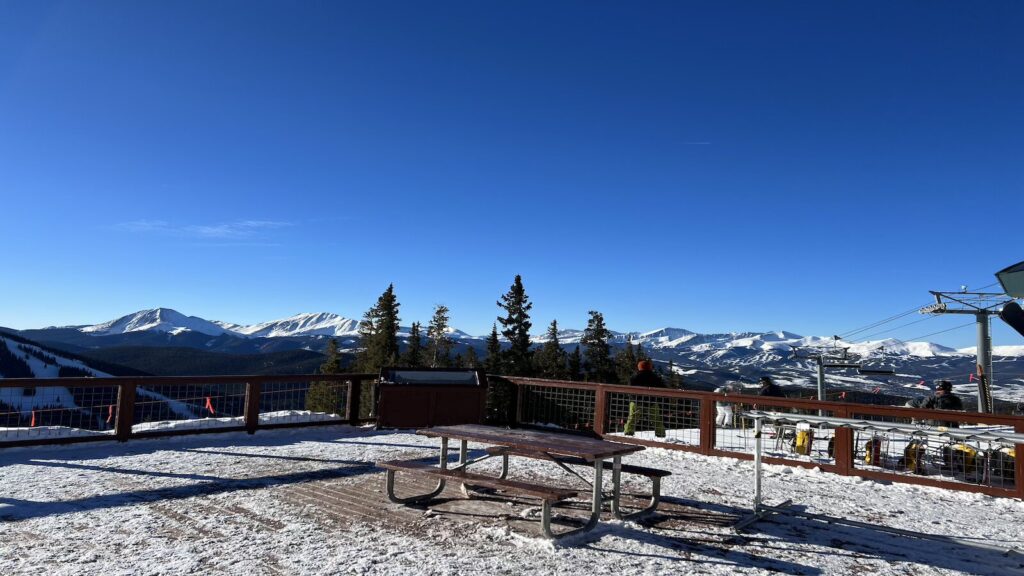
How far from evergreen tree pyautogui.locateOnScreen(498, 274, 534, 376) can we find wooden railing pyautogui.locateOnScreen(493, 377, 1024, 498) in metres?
32.3

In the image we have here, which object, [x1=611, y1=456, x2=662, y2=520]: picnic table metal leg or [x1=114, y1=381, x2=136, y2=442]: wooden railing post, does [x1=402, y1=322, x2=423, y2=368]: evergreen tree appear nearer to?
[x1=114, y1=381, x2=136, y2=442]: wooden railing post

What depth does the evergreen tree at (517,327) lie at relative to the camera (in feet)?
150

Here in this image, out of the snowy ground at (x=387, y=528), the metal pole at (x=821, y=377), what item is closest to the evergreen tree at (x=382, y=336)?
the metal pole at (x=821, y=377)

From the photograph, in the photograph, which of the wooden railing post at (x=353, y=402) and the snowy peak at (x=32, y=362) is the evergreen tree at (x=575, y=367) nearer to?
the wooden railing post at (x=353, y=402)

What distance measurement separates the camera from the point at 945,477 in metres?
8.63

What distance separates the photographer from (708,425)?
32.9 ft

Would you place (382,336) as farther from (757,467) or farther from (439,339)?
(757,467)

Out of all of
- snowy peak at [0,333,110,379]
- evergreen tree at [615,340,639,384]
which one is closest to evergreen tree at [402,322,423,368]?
evergreen tree at [615,340,639,384]

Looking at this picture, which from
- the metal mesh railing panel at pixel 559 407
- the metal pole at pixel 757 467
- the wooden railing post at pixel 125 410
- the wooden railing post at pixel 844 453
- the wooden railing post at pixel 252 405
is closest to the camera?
the metal pole at pixel 757 467

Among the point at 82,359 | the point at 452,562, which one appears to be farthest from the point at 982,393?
the point at 82,359

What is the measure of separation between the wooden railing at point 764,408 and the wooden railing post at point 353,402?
3.02 m

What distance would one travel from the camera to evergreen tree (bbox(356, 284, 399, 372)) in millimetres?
47562

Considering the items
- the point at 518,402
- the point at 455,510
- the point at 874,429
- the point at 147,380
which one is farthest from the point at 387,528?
the point at 518,402

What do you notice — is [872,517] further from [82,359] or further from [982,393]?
[82,359]
